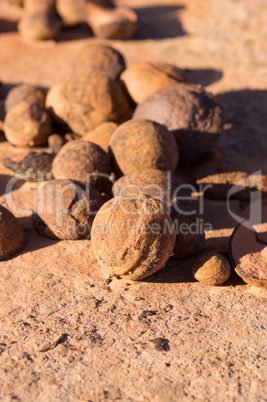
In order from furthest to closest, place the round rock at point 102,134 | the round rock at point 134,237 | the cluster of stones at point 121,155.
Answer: the round rock at point 102,134, the cluster of stones at point 121,155, the round rock at point 134,237

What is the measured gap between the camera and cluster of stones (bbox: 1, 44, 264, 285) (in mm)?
4160

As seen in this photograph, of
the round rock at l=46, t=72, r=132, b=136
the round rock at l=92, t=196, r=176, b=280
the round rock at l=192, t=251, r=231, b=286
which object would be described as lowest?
the round rock at l=192, t=251, r=231, b=286

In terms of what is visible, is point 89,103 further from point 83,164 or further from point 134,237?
point 134,237

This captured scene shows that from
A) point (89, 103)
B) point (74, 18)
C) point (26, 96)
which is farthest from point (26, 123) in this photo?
point (74, 18)

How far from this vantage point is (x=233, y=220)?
5602 millimetres

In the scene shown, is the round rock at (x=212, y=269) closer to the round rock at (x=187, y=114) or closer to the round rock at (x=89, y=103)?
the round rock at (x=187, y=114)

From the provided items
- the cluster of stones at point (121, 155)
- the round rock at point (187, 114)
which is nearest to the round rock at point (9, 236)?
the cluster of stones at point (121, 155)

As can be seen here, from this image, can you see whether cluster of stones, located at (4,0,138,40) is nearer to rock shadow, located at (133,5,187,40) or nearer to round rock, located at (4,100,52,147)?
rock shadow, located at (133,5,187,40)

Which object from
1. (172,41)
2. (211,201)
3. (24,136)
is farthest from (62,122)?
(172,41)

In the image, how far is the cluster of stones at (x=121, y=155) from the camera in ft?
13.6

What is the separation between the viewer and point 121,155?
5.40m

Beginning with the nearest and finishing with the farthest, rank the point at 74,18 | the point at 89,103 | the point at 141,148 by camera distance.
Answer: the point at 141,148
the point at 89,103
the point at 74,18

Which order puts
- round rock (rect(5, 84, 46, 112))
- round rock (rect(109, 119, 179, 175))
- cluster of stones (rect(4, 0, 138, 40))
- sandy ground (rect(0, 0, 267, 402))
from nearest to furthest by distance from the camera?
sandy ground (rect(0, 0, 267, 402))
round rock (rect(109, 119, 179, 175))
round rock (rect(5, 84, 46, 112))
cluster of stones (rect(4, 0, 138, 40))

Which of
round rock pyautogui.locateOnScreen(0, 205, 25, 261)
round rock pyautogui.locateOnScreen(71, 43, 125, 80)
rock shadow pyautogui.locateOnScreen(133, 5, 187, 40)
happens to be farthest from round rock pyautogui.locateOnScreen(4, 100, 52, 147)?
rock shadow pyautogui.locateOnScreen(133, 5, 187, 40)
